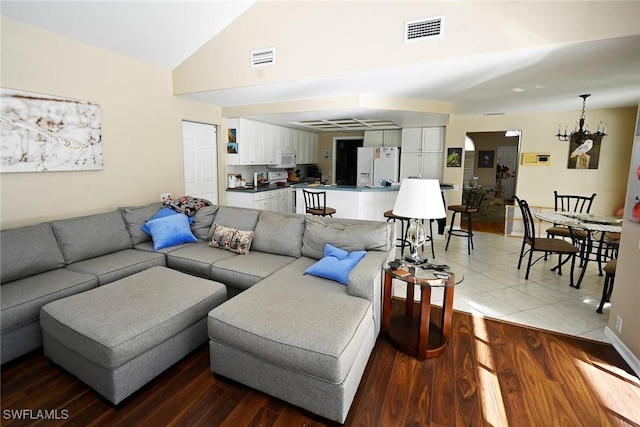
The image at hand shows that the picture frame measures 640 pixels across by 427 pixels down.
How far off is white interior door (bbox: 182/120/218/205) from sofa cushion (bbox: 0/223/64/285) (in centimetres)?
224

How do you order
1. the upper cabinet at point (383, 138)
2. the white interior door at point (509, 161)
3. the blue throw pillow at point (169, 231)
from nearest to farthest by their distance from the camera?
1. the blue throw pillow at point (169, 231)
2. the upper cabinet at point (383, 138)
3. the white interior door at point (509, 161)

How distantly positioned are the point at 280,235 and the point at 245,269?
0.56 m

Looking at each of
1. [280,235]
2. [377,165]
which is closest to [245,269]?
[280,235]

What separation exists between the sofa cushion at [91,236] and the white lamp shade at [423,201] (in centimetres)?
290

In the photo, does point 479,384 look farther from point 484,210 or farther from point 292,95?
point 484,210

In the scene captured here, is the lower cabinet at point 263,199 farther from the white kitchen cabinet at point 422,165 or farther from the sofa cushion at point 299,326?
the sofa cushion at point 299,326

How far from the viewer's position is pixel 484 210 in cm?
905

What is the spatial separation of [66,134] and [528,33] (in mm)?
4532

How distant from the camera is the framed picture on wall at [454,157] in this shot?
639 cm

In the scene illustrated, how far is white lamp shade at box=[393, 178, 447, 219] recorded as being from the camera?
2.34 meters

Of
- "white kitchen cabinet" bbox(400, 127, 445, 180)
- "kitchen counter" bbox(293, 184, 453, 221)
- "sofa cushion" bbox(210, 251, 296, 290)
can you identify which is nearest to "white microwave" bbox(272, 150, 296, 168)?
"kitchen counter" bbox(293, 184, 453, 221)

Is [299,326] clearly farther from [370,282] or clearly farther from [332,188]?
[332,188]

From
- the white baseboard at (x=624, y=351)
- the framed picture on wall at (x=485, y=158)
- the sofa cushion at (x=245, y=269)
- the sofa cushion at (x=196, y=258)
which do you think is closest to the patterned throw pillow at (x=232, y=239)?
the sofa cushion at (x=196, y=258)

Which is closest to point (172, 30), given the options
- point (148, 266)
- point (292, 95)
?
point (292, 95)
